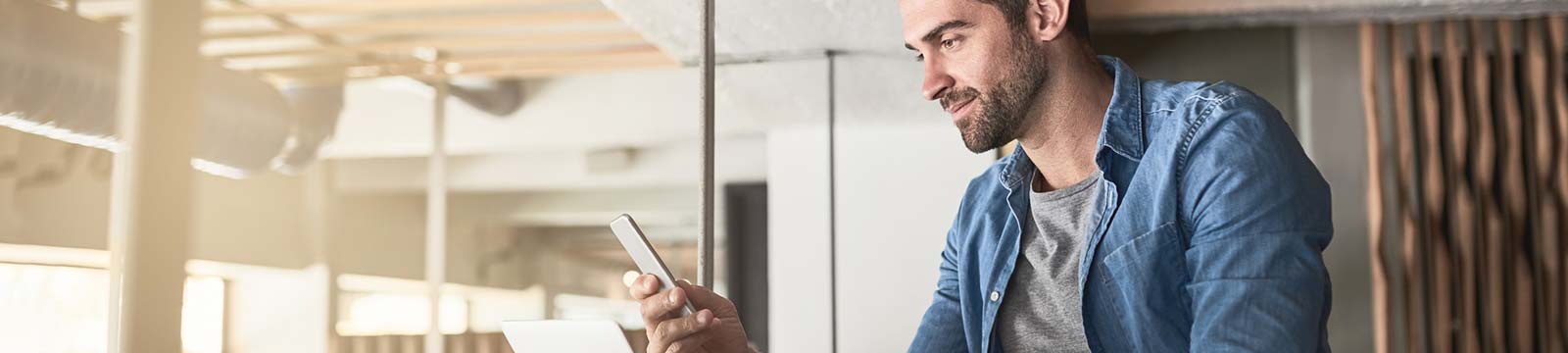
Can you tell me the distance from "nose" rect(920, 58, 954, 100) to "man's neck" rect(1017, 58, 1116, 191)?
77mm

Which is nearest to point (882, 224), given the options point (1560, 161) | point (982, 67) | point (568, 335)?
point (982, 67)

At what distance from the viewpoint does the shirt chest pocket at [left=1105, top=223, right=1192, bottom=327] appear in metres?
0.91

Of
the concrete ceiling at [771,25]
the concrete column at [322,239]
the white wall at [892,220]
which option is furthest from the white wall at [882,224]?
the concrete column at [322,239]

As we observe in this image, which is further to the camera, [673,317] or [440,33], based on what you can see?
[440,33]

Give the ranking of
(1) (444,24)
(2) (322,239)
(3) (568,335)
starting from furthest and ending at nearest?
(2) (322,239) < (1) (444,24) < (3) (568,335)

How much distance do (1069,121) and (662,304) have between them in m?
0.42

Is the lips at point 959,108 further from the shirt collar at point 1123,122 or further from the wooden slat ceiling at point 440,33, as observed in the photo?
the wooden slat ceiling at point 440,33

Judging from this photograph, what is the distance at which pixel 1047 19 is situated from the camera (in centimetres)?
107

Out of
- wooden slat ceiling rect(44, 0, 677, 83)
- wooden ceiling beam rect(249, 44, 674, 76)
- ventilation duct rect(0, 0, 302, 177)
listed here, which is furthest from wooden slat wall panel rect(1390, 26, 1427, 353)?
ventilation duct rect(0, 0, 302, 177)

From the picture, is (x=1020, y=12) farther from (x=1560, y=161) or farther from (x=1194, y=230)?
(x=1560, y=161)

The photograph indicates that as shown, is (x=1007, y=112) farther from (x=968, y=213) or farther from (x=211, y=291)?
(x=211, y=291)

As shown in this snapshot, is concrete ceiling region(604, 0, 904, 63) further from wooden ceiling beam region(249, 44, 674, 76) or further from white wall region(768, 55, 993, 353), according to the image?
wooden ceiling beam region(249, 44, 674, 76)

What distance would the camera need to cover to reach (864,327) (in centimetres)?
198

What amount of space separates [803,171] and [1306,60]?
3.09 feet
